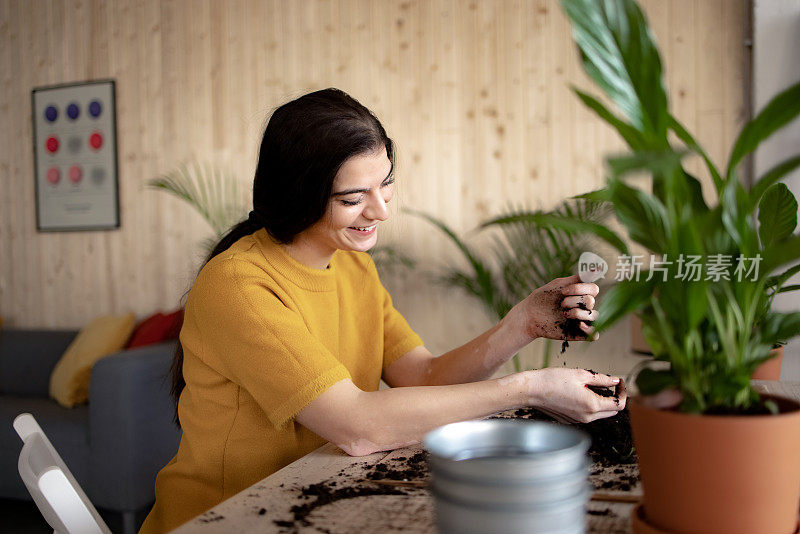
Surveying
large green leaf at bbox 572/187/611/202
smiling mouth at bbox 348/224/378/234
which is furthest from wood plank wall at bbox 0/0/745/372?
large green leaf at bbox 572/187/611/202

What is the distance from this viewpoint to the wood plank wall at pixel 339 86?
338cm

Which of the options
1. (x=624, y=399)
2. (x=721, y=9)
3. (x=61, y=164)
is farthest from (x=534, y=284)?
(x=61, y=164)

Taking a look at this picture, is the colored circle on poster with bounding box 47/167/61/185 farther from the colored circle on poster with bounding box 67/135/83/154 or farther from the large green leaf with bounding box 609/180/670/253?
the large green leaf with bounding box 609/180/670/253

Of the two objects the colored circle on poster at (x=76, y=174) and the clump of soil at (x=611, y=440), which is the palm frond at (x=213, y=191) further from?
the clump of soil at (x=611, y=440)

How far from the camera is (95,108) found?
4289mm

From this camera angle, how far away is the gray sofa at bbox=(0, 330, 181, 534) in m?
2.79

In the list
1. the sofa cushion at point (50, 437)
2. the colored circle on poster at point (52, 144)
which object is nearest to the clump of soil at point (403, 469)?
the sofa cushion at point (50, 437)

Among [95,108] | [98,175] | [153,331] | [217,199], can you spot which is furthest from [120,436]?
[95,108]

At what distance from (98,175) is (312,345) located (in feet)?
12.2

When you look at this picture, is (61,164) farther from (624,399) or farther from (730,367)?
(730,367)

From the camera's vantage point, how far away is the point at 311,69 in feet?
12.6

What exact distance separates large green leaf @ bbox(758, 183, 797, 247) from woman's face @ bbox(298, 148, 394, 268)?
780mm

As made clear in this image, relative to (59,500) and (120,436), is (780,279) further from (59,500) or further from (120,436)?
(120,436)

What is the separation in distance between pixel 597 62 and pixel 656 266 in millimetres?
209
